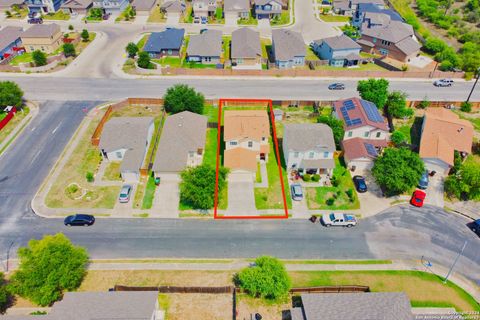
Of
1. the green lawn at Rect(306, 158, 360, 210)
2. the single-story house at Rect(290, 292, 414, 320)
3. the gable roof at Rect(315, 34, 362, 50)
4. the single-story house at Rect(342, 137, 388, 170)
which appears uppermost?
the gable roof at Rect(315, 34, 362, 50)

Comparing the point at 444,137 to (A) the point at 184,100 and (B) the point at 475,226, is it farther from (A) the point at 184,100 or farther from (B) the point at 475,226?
(A) the point at 184,100

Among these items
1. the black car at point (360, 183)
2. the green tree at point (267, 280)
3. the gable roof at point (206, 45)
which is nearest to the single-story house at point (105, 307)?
the green tree at point (267, 280)

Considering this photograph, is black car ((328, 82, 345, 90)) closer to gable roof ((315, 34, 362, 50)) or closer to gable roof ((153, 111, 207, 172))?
gable roof ((315, 34, 362, 50))

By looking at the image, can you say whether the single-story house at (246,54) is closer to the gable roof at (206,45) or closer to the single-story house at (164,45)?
the gable roof at (206,45)

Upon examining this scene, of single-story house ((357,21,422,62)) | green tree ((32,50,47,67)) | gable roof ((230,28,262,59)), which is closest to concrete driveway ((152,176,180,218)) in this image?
gable roof ((230,28,262,59))

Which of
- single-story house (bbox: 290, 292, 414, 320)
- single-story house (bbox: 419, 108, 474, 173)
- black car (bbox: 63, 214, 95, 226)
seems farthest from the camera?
single-story house (bbox: 419, 108, 474, 173)
